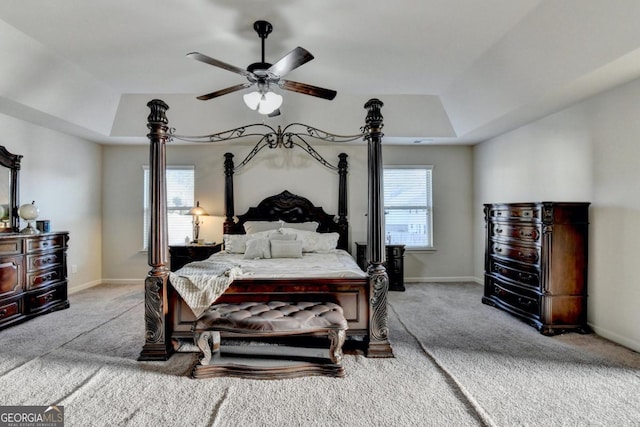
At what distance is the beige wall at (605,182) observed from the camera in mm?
3135

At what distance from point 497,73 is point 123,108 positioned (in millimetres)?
5084

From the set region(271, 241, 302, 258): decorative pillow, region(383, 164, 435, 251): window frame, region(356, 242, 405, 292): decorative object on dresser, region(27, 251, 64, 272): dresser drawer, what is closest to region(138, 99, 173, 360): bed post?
region(271, 241, 302, 258): decorative pillow

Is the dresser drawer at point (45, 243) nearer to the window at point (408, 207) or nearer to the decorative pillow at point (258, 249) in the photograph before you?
the decorative pillow at point (258, 249)

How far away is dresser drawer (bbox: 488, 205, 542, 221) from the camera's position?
3666mm

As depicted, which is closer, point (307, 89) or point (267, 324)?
point (267, 324)

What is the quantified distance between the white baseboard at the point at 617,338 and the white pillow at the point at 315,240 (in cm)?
322

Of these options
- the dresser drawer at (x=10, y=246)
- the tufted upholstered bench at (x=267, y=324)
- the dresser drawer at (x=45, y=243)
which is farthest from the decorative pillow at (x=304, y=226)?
the dresser drawer at (x=10, y=246)

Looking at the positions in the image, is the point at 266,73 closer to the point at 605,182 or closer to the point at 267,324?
the point at 267,324

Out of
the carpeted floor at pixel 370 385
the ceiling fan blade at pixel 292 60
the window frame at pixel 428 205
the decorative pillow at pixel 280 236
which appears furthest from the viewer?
the window frame at pixel 428 205

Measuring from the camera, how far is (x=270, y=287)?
3.02m

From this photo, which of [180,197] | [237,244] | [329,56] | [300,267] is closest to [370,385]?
[300,267]

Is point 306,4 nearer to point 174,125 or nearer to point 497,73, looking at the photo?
point 497,73

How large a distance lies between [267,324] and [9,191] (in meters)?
4.07

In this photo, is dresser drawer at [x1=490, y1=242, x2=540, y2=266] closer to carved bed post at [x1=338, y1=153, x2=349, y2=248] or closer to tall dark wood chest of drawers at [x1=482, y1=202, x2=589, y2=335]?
tall dark wood chest of drawers at [x1=482, y1=202, x2=589, y2=335]
